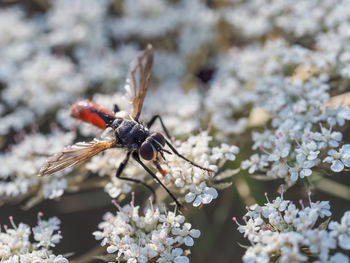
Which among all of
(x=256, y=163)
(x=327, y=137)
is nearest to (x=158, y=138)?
(x=256, y=163)

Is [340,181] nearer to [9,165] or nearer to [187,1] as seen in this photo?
[187,1]

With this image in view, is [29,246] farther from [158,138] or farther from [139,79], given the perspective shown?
[139,79]

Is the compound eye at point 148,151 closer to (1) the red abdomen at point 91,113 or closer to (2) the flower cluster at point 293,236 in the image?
(1) the red abdomen at point 91,113

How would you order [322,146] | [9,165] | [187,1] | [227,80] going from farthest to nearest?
[187,1] < [227,80] < [9,165] < [322,146]

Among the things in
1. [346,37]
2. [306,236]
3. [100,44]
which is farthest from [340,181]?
[100,44]

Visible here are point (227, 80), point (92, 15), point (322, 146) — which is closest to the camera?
point (322, 146)

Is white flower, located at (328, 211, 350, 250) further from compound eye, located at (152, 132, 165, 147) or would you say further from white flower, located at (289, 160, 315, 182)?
compound eye, located at (152, 132, 165, 147)

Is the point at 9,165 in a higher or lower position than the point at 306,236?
higher
